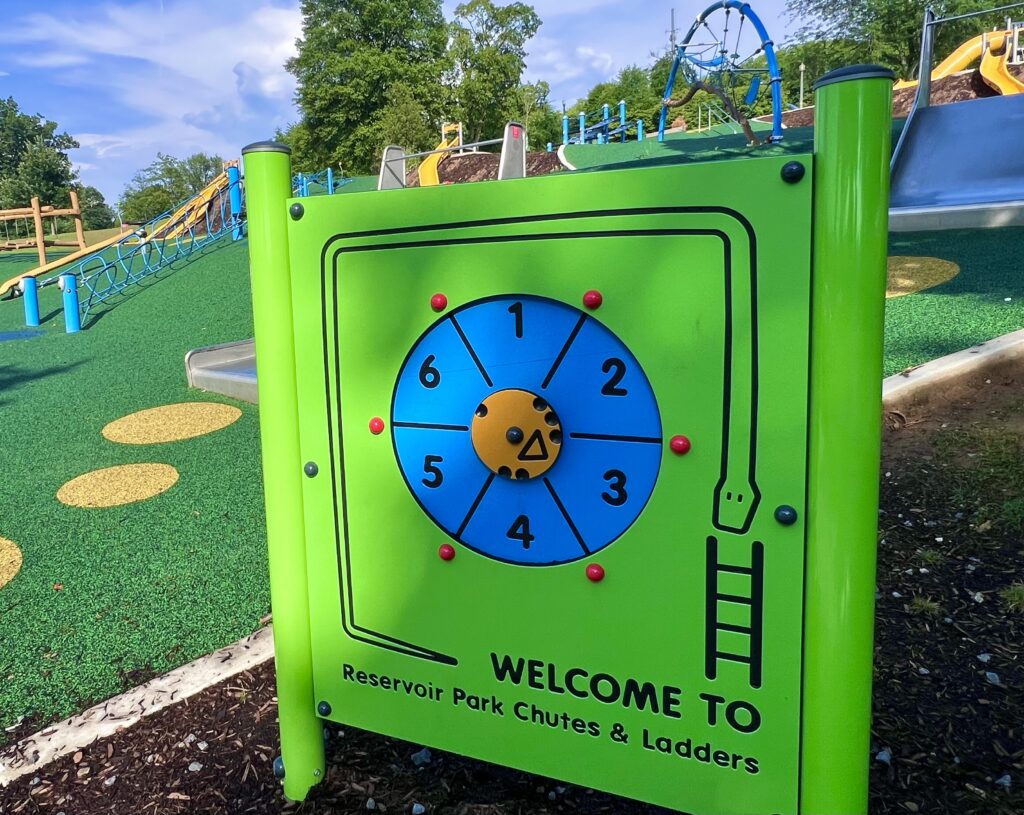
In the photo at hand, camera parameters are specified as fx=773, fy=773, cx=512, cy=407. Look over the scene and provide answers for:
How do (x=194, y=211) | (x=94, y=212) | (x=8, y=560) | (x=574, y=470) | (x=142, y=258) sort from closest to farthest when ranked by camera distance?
(x=574, y=470) < (x=8, y=560) < (x=142, y=258) < (x=194, y=211) < (x=94, y=212)

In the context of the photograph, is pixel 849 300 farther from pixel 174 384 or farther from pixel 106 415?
pixel 174 384

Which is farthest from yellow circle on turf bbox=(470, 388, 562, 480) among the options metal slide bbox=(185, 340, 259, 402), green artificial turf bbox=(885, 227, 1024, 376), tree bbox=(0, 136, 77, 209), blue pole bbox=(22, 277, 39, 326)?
tree bbox=(0, 136, 77, 209)

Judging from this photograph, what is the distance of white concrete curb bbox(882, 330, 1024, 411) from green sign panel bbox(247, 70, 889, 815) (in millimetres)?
3038

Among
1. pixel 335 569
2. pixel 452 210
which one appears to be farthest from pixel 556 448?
pixel 335 569

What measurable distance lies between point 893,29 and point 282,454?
4383cm

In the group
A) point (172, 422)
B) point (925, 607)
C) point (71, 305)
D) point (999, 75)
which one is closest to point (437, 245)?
point (925, 607)

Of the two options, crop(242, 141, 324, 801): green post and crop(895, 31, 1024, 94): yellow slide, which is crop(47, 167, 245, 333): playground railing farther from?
crop(895, 31, 1024, 94): yellow slide

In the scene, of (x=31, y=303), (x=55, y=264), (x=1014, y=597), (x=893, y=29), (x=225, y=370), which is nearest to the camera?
(x=1014, y=597)

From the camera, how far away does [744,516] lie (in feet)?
4.31

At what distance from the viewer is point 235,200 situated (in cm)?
1656

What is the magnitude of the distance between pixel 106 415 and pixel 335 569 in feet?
16.1

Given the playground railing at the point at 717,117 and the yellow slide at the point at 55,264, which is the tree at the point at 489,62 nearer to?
the playground railing at the point at 717,117

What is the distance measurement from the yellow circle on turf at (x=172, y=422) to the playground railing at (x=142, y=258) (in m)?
5.28

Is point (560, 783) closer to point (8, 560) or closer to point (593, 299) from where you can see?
point (593, 299)
